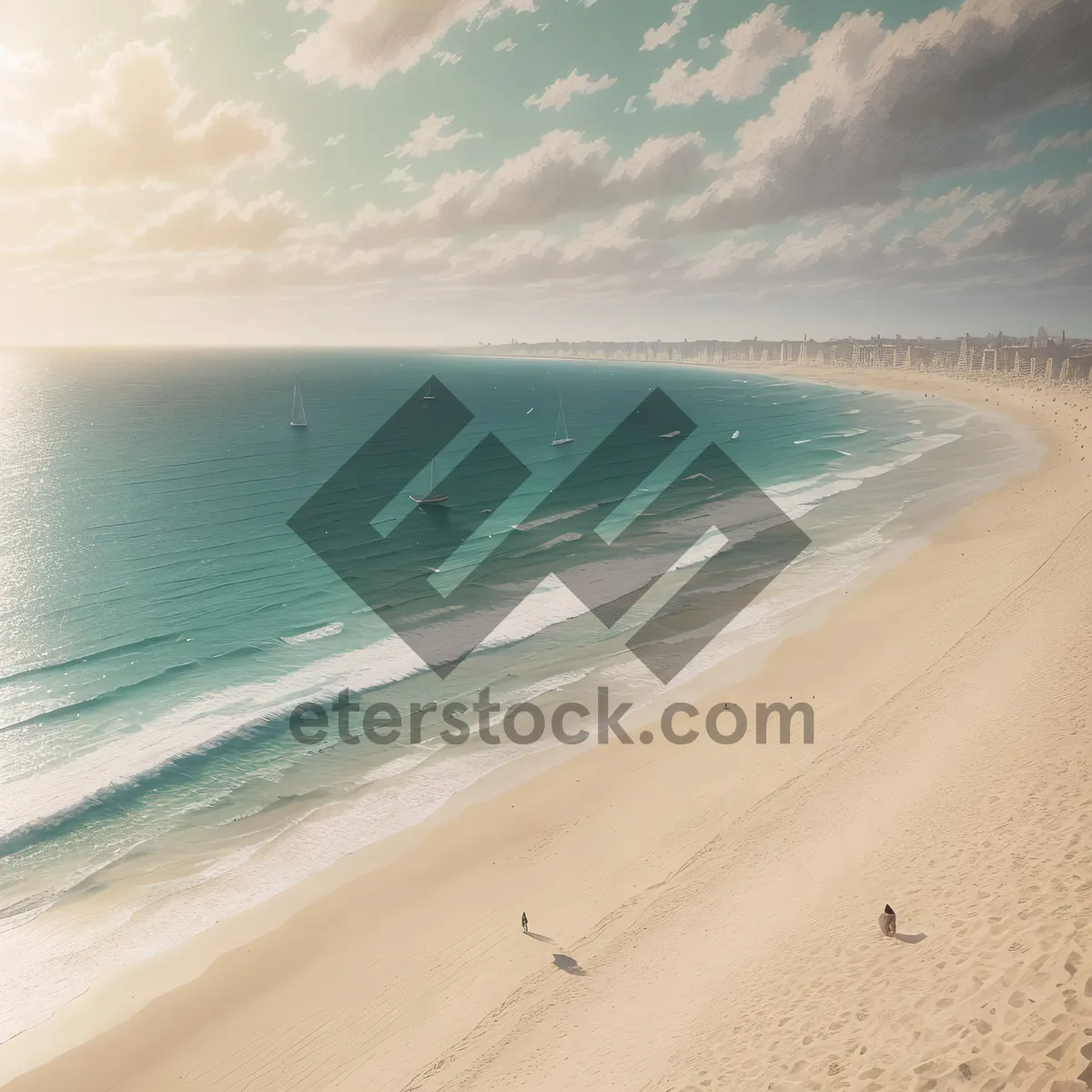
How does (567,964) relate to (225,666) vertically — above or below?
below

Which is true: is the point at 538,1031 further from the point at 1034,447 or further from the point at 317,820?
the point at 1034,447

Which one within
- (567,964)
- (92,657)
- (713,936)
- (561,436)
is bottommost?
(713,936)

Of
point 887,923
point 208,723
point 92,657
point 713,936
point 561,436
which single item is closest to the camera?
point 887,923

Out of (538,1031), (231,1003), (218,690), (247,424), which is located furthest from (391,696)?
(247,424)

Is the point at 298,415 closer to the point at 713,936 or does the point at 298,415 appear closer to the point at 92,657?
the point at 92,657

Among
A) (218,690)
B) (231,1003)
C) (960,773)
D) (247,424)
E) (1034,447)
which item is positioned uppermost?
(247,424)

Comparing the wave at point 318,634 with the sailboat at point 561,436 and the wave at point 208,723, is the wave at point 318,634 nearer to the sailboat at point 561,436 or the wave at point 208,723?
the wave at point 208,723

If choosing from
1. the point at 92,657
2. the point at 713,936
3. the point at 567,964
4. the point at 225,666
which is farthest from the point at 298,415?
the point at 713,936
